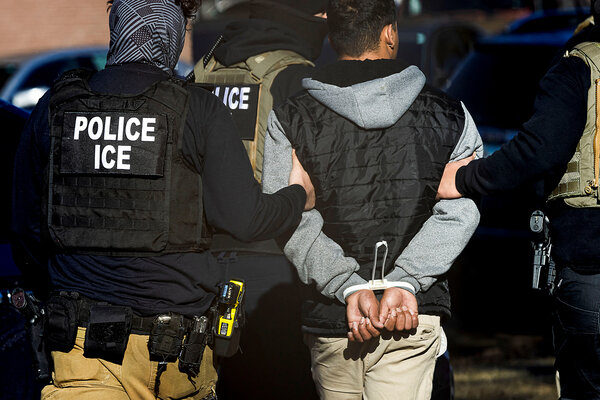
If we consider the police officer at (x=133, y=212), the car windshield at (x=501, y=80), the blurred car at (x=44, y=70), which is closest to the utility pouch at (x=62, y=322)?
the police officer at (x=133, y=212)

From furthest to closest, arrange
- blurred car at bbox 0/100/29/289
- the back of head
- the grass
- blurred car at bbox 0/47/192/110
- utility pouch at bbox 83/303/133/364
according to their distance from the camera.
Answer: blurred car at bbox 0/47/192/110
the grass
the back of head
blurred car at bbox 0/100/29/289
utility pouch at bbox 83/303/133/364

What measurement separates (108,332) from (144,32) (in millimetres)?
993

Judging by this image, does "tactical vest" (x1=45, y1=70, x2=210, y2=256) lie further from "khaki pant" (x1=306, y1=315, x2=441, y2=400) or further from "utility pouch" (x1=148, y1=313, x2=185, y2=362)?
"khaki pant" (x1=306, y1=315, x2=441, y2=400)

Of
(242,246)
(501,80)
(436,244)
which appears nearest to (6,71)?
(501,80)

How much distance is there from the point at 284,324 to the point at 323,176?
989 millimetres

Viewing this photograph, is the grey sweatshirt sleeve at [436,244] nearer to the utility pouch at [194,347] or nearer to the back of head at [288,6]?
the utility pouch at [194,347]

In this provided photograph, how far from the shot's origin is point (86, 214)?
2996 mm

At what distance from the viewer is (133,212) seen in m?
2.99

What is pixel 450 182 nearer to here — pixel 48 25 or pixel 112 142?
pixel 112 142

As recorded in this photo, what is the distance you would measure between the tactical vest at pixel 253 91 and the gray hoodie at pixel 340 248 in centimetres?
57

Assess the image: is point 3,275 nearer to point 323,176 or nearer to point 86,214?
point 86,214

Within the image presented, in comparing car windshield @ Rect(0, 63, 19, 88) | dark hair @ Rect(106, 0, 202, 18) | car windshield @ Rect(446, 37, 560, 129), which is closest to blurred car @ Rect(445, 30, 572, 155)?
car windshield @ Rect(446, 37, 560, 129)

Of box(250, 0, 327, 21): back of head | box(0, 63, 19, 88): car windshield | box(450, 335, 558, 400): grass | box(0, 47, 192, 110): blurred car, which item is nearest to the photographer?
box(250, 0, 327, 21): back of head

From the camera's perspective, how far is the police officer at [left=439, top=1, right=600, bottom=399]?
3.05m
